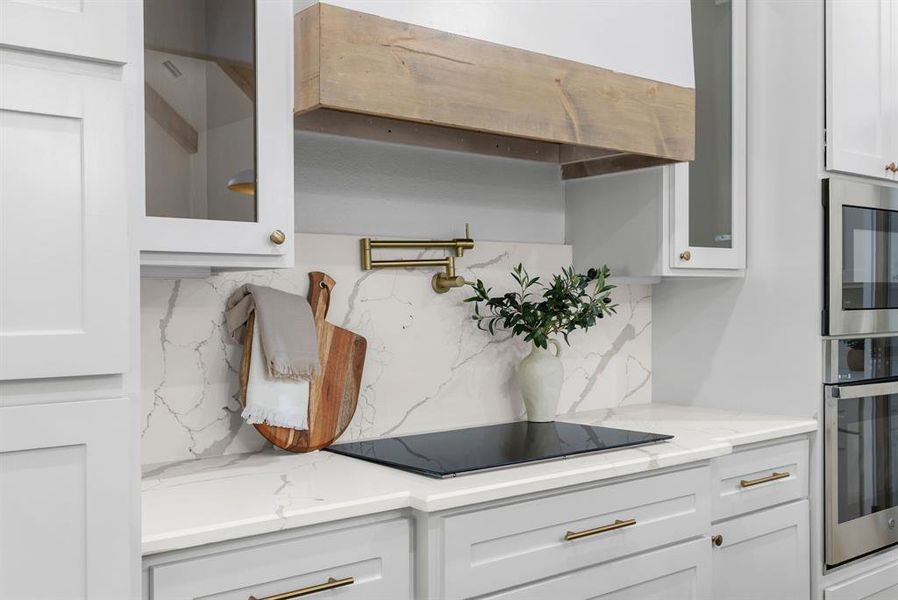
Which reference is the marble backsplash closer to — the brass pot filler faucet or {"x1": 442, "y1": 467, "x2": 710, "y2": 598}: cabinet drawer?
the brass pot filler faucet

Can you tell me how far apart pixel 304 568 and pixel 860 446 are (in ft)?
6.09

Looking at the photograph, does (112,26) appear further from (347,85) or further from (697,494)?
(697,494)

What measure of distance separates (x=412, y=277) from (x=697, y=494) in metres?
0.92

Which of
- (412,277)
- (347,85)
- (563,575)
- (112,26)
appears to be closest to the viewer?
(112,26)

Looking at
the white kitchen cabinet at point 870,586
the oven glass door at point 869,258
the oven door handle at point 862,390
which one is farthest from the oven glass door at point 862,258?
the white kitchen cabinet at point 870,586

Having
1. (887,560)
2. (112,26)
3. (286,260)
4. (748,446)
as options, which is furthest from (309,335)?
(887,560)

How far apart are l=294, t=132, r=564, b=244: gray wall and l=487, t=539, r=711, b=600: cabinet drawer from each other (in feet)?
3.26

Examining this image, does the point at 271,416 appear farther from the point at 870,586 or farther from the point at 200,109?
the point at 870,586

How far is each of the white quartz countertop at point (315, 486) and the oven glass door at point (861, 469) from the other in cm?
40

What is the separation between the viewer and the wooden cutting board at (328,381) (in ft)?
6.72

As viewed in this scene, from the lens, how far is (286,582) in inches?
59.4

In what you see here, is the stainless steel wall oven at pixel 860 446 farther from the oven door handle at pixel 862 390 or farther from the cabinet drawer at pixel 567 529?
the cabinet drawer at pixel 567 529

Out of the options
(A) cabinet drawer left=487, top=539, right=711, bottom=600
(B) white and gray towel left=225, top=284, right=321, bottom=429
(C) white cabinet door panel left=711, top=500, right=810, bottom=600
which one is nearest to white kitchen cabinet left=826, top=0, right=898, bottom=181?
(C) white cabinet door panel left=711, top=500, right=810, bottom=600

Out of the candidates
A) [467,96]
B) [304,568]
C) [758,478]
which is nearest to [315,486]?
[304,568]
